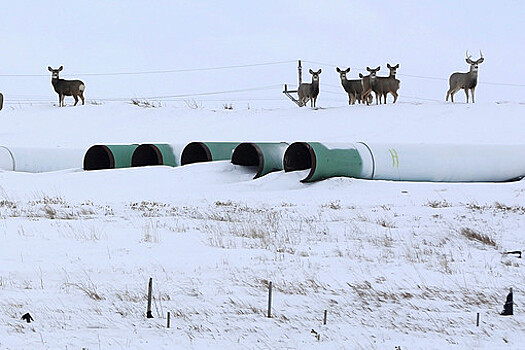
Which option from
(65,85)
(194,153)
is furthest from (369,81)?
(65,85)

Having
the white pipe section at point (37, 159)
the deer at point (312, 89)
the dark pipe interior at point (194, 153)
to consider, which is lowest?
the white pipe section at point (37, 159)

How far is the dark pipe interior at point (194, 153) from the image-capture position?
2048 cm

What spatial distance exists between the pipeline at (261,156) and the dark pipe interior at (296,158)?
371 mm

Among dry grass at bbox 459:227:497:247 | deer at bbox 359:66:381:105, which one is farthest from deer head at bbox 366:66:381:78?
dry grass at bbox 459:227:497:247

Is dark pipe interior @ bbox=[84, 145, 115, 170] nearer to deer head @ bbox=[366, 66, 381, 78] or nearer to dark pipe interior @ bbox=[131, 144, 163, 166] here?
dark pipe interior @ bbox=[131, 144, 163, 166]

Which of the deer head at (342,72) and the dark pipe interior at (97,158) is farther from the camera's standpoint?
the deer head at (342,72)

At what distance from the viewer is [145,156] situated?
21281mm

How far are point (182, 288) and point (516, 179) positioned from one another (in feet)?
41.8

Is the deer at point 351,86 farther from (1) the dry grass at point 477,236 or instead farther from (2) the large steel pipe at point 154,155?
(1) the dry grass at point 477,236

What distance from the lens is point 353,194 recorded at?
15.0m

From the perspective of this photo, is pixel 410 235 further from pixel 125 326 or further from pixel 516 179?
pixel 516 179

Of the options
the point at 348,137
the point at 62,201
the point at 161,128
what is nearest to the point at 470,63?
the point at 348,137

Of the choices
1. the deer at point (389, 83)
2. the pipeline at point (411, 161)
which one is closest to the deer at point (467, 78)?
the deer at point (389, 83)

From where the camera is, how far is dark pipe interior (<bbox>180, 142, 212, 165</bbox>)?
806 inches
